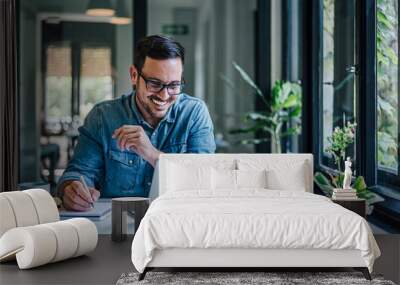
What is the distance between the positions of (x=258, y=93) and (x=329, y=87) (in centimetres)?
78

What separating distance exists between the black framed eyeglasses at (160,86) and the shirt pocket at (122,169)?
74 cm

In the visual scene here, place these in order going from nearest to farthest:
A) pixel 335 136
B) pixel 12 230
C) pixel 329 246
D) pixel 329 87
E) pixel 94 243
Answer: pixel 329 246 < pixel 12 230 < pixel 94 243 < pixel 335 136 < pixel 329 87

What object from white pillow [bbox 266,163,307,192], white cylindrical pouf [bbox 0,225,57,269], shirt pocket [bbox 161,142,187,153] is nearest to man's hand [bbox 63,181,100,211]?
shirt pocket [bbox 161,142,187,153]

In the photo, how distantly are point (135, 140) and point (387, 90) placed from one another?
2.83 meters

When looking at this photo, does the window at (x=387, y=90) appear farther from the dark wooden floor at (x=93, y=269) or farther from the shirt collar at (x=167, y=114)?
the shirt collar at (x=167, y=114)

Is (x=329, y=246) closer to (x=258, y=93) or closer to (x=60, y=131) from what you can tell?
(x=258, y=93)

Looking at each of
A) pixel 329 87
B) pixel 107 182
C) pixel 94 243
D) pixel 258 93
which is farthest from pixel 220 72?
pixel 94 243

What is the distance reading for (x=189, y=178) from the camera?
662 centimetres

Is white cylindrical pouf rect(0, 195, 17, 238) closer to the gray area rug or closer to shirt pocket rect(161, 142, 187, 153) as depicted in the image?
the gray area rug

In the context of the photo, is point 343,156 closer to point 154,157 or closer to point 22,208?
point 154,157

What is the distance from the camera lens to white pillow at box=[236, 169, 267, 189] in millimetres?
6457

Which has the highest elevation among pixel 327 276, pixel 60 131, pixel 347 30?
pixel 347 30

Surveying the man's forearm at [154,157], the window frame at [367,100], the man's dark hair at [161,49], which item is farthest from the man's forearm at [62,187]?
the window frame at [367,100]

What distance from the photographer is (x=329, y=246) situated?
4.87m
